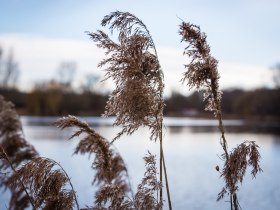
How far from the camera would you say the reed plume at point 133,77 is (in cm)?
429

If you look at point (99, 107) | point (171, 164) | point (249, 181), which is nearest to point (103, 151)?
point (249, 181)

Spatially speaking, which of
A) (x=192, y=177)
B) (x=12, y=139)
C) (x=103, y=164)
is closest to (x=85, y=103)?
(x=192, y=177)

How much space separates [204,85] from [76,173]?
15.1 metres

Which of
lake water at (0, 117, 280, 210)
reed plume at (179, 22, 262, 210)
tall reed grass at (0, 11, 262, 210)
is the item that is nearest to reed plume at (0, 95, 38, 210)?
lake water at (0, 117, 280, 210)

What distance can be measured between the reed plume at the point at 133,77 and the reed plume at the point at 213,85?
34 centimetres

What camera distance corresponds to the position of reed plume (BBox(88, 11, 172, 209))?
14.1ft

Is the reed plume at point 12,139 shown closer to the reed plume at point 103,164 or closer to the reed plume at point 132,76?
the reed plume at point 103,164

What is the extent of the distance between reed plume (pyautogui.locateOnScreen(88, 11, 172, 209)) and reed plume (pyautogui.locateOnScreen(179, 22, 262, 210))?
13.6 inches

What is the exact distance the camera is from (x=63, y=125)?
4.90 meters

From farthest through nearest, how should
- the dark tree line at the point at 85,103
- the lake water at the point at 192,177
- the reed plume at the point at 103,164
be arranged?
the dark tree line at the point at 85,103 < the lake water at the point at 192,177 < the reed plume at the point at 103,164

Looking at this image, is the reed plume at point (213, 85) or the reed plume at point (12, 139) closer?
the reed plume at point (213, 85)

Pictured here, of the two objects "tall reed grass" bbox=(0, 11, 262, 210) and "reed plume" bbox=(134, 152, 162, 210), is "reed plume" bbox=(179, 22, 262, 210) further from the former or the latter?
"reed plume" bbox=(134, 152, 162, 210)

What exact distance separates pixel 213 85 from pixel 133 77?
818mm

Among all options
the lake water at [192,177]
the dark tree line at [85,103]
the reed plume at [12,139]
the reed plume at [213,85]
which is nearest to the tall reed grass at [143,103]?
the reed plume at [213,85]
